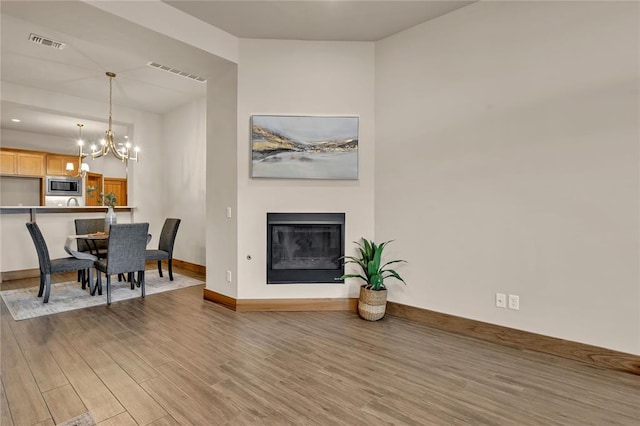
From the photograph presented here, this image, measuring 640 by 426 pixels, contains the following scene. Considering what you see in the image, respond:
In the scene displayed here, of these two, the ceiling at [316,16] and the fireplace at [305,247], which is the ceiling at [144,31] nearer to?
the ceiling at [316,16]

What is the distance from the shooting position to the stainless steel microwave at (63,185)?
301 inches

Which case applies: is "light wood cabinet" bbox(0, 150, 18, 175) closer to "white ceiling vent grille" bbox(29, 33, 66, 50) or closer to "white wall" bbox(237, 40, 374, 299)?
"white ceiling vent grille" bbox(29, 33, 66, 50)

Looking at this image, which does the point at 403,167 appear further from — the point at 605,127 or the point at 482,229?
the point at 605,127

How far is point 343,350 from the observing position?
2.53 m

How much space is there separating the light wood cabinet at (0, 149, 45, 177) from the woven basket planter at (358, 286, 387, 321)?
8.77m

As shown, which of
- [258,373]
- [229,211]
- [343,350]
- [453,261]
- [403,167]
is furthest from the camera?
[229,211]

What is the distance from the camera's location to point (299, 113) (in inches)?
139

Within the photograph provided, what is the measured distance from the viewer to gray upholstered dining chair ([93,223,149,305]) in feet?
12.4

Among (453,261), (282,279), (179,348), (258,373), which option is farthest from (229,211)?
(453,261)

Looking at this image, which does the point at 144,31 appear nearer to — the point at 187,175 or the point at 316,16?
the point at 316,16

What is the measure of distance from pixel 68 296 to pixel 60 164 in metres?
5.70

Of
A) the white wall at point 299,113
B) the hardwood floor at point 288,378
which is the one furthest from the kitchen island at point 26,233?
the white wall at point 299,113

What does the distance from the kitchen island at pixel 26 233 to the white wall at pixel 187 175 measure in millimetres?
1567

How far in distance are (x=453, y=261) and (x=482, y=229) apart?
1.38 ft
